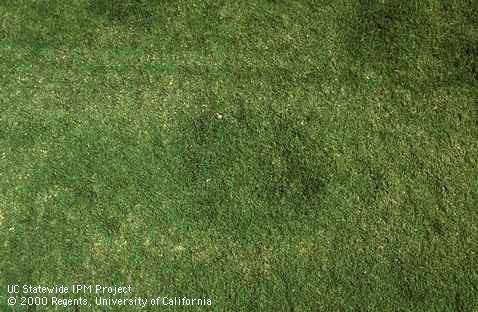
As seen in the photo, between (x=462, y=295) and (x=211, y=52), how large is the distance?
2.95 metres

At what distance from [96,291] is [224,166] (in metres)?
1.45

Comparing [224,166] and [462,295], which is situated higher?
[224,166]

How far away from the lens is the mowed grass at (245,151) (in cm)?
360

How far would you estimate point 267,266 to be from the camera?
3609 millimetres

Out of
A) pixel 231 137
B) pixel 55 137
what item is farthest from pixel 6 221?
pixel 231 137

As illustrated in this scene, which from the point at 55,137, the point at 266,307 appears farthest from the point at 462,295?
the point at 55,137

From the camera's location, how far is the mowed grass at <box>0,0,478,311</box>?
360 centimetres

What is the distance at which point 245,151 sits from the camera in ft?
12.4

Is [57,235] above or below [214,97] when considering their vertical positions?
below

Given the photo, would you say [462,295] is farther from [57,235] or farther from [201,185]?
[57,235]

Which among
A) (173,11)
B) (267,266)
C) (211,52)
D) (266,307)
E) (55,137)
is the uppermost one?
(173,11)

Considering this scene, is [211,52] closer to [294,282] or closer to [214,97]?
[214,97]

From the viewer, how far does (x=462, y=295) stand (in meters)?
3.60

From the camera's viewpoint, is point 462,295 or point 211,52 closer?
point 462,295
